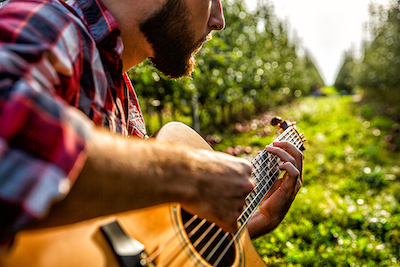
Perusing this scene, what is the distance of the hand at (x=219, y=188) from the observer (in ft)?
2.45

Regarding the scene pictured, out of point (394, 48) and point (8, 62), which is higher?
point (8, 62)

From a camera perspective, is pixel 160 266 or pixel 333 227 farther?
pixel 333 227

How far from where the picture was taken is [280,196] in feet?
5.10

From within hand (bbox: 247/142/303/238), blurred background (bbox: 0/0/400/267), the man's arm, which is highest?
the man's arm

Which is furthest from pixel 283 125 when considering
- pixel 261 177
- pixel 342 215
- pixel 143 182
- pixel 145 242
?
pixel 342 215

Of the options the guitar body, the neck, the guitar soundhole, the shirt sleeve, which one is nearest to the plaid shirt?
the shirt sleeve

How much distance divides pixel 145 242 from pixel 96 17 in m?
0.79

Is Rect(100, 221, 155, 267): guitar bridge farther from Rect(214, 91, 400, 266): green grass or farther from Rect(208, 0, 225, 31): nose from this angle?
Rect(214, 91, 400, 266): green grass

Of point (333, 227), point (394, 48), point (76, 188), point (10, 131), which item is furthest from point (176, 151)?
point (394, 48)

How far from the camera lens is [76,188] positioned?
1.96 ft

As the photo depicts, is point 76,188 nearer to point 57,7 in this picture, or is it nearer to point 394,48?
point 57,7

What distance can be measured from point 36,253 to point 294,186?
4.12 ft

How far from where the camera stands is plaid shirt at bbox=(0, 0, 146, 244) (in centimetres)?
50

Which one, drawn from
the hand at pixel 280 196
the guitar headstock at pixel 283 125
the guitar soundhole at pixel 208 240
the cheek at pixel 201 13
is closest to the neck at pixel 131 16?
the cheek at pixel 201 13
